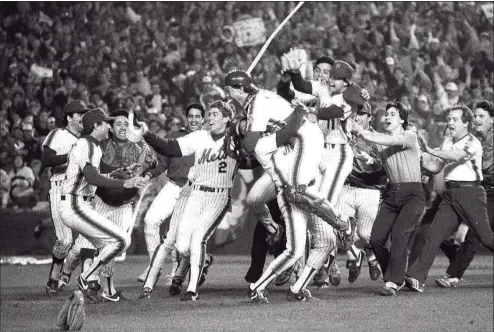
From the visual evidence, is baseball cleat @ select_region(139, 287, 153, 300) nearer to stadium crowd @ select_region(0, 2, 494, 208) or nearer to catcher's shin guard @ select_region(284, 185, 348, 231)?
catcher's shin guard @ select_region(284, 185, 348, 231)

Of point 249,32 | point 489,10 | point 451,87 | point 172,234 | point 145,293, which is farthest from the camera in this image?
point 489,10

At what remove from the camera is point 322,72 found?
11062 mm

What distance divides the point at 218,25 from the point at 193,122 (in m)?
8.55

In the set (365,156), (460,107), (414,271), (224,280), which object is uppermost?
(460,107)

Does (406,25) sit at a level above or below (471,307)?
above

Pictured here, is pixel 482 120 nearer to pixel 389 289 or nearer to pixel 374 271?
pixel 374 271

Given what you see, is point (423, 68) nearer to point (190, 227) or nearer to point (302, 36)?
point (302, 36)

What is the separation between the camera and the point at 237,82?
10.1 m

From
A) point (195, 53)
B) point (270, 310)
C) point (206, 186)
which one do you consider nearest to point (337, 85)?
point (206, 186)

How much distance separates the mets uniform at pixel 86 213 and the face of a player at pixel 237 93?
4.63 ft

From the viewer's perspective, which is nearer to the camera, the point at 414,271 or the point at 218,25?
the point at 414,271

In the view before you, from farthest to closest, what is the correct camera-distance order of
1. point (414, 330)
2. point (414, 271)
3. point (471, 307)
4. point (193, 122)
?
point (193, 122)
point (414, 271)
point (471, 307)
point (414, 330)

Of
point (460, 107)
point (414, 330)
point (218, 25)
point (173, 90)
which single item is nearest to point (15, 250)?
point (173, 90)

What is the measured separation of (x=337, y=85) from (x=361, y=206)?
2.01 meters
